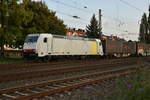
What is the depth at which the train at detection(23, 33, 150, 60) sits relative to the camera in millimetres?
27625

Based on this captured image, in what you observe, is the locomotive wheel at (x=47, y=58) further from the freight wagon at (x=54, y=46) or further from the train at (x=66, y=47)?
the freight wagon at (x=54, y=46)

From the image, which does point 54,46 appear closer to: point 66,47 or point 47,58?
point 47,58

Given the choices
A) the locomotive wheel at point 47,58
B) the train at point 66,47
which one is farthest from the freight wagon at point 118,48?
the locomotive wheel at point 47,58

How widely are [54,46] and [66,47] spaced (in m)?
2.36

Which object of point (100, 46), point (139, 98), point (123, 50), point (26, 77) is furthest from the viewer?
point (123, 50)

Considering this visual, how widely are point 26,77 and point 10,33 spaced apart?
20.9m

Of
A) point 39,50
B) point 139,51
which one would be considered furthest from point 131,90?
point 139,51

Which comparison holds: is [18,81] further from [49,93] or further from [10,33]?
[10,33]

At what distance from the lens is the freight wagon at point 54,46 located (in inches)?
1083

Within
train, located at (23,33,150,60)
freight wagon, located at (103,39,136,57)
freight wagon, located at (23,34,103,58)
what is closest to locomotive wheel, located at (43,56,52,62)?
A: train, located at (23,33,150,60)

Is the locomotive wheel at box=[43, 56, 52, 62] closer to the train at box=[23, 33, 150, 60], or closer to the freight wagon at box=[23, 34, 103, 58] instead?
the train at box=[23, 33, 150, 60]

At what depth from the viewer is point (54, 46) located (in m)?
29.0

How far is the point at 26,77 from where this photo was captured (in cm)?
1461

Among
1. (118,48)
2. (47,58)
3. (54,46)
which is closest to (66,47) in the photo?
(54,46)
